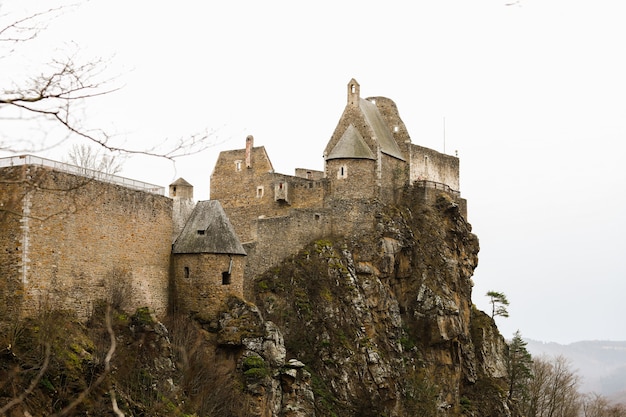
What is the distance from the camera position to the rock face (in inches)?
1490

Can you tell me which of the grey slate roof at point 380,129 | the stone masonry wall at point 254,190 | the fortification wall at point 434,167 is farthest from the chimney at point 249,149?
the fortification wall at point 434,167

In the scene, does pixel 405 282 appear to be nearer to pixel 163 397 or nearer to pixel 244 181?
pixel 244 181

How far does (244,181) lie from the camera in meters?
46.2

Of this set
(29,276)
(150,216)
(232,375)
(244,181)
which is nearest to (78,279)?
(29,276)

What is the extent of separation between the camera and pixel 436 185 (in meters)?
49.1

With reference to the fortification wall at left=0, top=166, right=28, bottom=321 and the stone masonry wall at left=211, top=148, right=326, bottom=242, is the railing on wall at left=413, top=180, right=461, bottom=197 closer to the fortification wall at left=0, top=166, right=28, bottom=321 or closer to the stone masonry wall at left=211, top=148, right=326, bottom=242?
the stone masonry wall at left=211, top=148, right=326, bottom=242

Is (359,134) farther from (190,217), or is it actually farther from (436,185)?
(190,217)

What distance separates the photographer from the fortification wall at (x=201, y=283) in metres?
31.8

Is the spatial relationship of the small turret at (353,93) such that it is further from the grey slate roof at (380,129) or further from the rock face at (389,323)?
the rock face at (389,323)

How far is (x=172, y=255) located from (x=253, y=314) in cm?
429

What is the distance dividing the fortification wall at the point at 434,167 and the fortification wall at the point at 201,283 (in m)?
18.9

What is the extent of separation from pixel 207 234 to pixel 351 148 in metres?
14.3

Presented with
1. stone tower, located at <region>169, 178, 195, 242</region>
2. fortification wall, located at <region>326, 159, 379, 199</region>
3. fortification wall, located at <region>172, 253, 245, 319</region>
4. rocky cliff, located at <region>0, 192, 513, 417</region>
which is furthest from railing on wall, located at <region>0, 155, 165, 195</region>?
fortification wall, located at <region>326, 159, 379, 199</region>

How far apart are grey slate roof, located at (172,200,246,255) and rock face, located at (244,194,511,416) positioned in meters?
4.40
